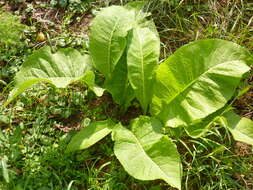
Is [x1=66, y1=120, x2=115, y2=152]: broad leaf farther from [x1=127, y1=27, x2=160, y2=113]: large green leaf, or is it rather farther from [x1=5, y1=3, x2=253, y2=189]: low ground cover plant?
[x1=127, y1=27, x2=160, y2=113]: large green leaf

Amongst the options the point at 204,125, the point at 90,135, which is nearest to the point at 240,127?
the point at 204,125

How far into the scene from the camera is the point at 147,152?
2182mm

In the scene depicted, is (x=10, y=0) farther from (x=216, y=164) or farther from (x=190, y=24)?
(x=216, y=164)

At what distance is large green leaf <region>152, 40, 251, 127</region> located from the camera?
229cm

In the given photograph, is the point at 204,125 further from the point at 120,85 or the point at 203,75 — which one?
the point at 120,85

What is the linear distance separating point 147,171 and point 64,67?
0.89 meters

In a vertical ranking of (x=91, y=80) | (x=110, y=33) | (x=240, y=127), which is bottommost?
(x=240, y=127)

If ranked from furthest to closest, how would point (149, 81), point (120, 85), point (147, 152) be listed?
point (120, 85) → point (149, 81) → point (147, 152)

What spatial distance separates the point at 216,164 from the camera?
238 cm

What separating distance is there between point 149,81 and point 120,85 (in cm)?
23

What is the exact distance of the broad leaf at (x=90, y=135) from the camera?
90.3 inches

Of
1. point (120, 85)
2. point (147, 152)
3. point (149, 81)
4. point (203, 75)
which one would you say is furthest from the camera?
point (120, 85)

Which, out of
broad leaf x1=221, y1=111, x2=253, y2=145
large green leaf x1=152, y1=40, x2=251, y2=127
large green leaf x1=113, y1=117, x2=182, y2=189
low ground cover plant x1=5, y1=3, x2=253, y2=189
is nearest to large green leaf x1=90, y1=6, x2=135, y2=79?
low ground cover plant x1=5, y1=3, x2=253, y2=189

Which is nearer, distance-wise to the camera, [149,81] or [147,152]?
[147,152]
